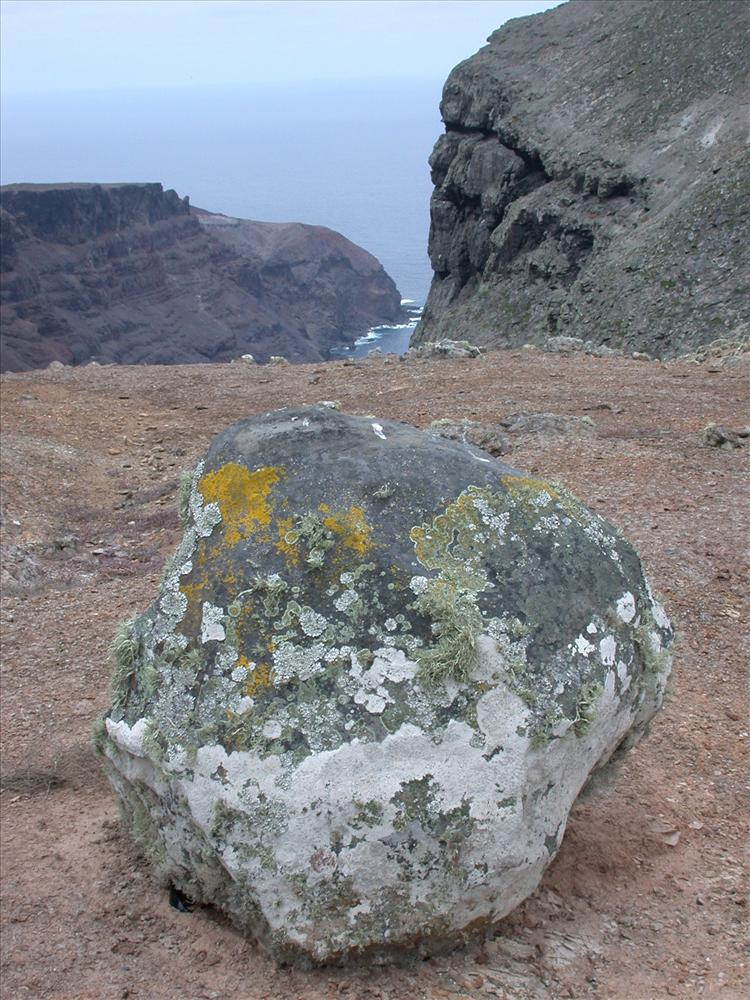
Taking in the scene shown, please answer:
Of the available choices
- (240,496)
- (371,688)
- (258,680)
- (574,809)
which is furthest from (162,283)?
(371,688)

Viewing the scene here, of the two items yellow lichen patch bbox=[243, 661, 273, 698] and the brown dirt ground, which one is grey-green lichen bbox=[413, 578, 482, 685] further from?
the brown dirt ground

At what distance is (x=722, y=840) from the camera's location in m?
5.82

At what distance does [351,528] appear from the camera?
5207 millimetres

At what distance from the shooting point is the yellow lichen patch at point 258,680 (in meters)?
4.91

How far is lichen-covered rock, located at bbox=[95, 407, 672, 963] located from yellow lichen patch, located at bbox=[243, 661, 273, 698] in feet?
0.03

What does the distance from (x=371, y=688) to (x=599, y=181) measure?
1473 inches

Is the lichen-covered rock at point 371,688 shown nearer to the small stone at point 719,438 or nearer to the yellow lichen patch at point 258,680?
the yellow lichen patch at point 258,680

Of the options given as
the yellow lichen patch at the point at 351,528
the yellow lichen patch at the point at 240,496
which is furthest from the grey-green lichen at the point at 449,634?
the yellow lichen patch at the point at 240,496

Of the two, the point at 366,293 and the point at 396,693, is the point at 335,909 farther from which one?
the point at 366,293

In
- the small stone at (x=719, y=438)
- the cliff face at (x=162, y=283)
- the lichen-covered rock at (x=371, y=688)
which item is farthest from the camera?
the cliff face at (x=162, y=283)

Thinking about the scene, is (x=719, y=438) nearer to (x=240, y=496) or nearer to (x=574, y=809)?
(x=574, y=809)

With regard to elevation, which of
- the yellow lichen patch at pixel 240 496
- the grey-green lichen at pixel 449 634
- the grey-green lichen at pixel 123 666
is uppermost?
the yellow lichen patch at pixel 240 496

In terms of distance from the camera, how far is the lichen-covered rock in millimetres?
4676

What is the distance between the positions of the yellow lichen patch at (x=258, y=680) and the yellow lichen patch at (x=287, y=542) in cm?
54
